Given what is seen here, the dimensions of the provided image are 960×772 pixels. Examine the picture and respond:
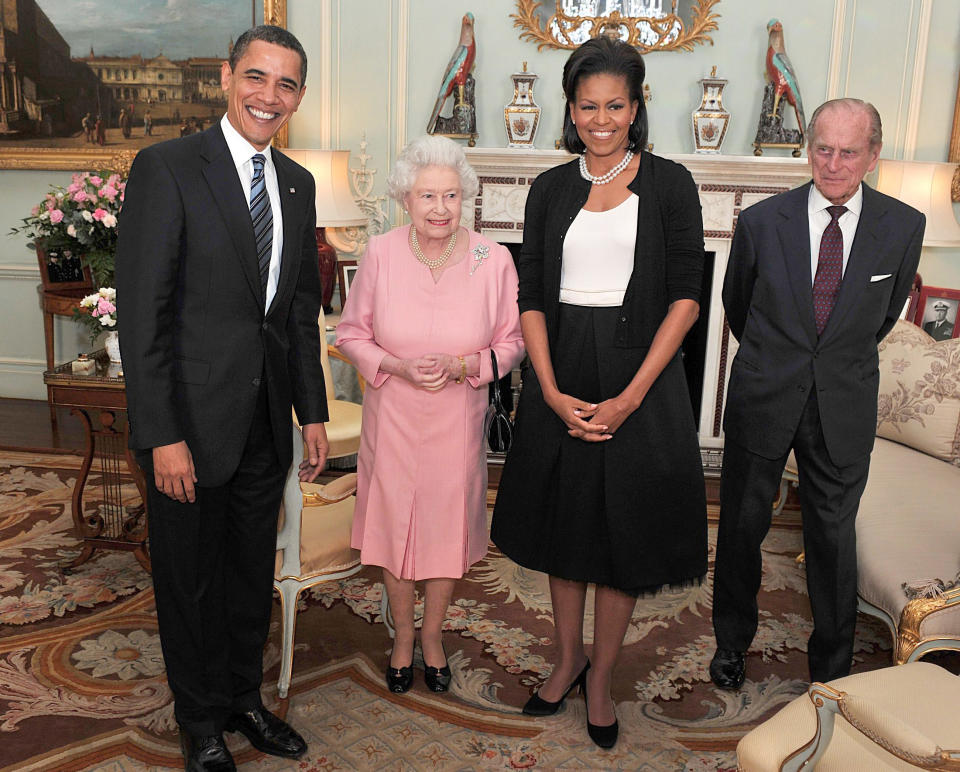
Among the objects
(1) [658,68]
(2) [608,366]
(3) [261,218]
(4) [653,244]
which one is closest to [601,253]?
(4) [653,244]

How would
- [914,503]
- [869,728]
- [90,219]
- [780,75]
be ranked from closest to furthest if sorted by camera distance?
[869,728] → [914,503] → [90,219] → [780,75]

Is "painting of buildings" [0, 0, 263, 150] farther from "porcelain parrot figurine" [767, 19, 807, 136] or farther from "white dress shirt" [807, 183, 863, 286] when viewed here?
"white dress shirt" [807, 183, 863, 286]

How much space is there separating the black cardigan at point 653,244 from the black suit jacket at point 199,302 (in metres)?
0.69

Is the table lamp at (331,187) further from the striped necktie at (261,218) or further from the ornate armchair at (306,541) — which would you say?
the striped necktie at (261,218)

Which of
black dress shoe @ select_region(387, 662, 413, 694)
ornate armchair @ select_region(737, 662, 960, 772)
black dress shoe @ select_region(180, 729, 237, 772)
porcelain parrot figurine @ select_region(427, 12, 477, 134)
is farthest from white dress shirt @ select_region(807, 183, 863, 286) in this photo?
porcelain parrot figurine @ select_region(427, 12, 477, 134)

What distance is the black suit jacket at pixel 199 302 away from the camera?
203 cm

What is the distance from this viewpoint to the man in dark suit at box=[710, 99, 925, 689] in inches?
99.8

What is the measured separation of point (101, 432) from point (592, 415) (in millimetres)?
2177

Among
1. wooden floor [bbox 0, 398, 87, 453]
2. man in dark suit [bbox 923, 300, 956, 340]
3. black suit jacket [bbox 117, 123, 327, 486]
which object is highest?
black suit jacket [bbox 117, 123, 327, 486]

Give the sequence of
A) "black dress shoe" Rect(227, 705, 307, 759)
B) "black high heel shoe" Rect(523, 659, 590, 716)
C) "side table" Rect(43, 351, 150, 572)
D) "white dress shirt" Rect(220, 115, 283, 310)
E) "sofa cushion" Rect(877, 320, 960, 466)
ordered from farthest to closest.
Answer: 1. "sofa cushion" Rect(877, 320, 960, 466)
2. "side table" Rect(43, 351, 150, 572)
3. "black high heel shoe" Rect(523, 659, 590, 716)
4. "black dress shoe" Rect(227, 705, 307, 759)
5. "white dress shirt" Rect(220, 115, 283, 310)

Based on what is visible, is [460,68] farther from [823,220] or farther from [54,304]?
[823,220]

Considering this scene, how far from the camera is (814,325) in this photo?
257cm

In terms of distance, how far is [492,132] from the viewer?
18.1 ft

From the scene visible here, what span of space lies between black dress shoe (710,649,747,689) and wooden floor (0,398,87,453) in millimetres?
3724
